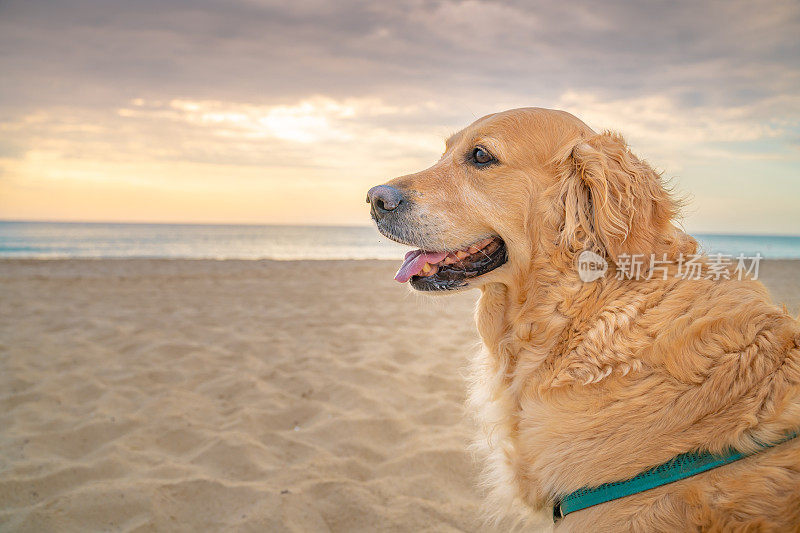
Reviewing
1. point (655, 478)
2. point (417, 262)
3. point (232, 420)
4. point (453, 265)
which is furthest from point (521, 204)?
point (232, 420)

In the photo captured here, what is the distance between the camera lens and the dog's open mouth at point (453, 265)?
2508mm

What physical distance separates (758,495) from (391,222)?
1.83 metres

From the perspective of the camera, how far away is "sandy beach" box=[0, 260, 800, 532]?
3.06 metres

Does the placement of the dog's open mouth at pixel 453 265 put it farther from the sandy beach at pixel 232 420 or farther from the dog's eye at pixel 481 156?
the sandy beach at pixel 232 420

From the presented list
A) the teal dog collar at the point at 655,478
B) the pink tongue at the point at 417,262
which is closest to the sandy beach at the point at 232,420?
the pink tongue at the point at 417,262

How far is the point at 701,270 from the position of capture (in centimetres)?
Result: 208

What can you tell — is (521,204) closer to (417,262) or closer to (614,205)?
(614,205)

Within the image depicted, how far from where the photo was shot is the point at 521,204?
243 centimetres

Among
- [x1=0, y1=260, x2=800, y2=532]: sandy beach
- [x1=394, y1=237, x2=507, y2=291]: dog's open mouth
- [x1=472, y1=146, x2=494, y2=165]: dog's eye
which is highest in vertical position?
[x1=472, y1=146, x2=494, y2=165]: dog's eye

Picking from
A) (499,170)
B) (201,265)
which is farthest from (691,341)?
(201,265)

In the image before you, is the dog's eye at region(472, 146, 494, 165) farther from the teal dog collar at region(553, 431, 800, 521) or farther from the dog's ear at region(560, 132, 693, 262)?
the teal dog collar at region(553, 431, 800, 521)

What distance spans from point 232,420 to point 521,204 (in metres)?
3.07

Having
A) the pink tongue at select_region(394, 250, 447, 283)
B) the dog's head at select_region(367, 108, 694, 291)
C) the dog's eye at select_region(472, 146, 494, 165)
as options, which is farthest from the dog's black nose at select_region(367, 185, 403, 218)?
the dog's eye at select_region(472, 146, 494, 165)

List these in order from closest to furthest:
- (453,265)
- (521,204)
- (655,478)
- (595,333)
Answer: (655,478) → (595,333) → (521,204) → (453,265)
